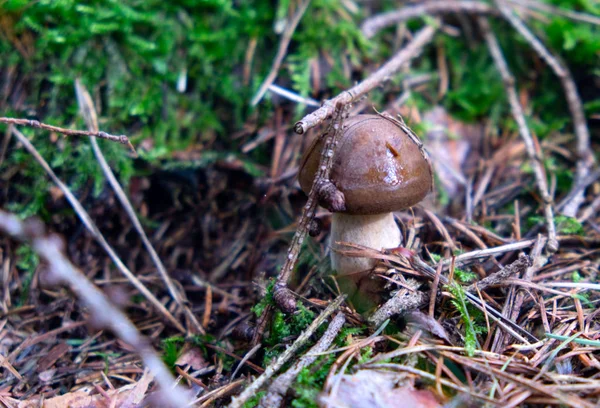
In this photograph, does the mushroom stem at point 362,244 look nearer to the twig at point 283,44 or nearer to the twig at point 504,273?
the twig at point 504,273

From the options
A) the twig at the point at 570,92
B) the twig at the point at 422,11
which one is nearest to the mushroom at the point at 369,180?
the twig at the point at 570,92

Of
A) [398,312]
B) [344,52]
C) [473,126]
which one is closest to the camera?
[398,312]

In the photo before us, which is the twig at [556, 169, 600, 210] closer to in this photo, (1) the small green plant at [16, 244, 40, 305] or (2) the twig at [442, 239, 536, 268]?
(2) the twig at [442, 239, 536, 268]

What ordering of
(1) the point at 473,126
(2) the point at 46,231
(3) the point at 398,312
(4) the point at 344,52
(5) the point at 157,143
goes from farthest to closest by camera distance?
(1) the point at 473,126, (4) the point at 344,52, (5) the point at 157,143, (2) the point at 46,231, (3) the point at 398,312

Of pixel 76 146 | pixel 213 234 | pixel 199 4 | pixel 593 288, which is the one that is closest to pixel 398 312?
pixel 593 288

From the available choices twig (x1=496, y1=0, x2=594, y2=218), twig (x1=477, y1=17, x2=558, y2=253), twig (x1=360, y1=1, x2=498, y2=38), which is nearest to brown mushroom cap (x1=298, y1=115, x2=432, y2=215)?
twig (x1=477, y1=17, x2=558, y2=253)

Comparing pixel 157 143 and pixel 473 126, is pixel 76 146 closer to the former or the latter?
pixel 157 143
